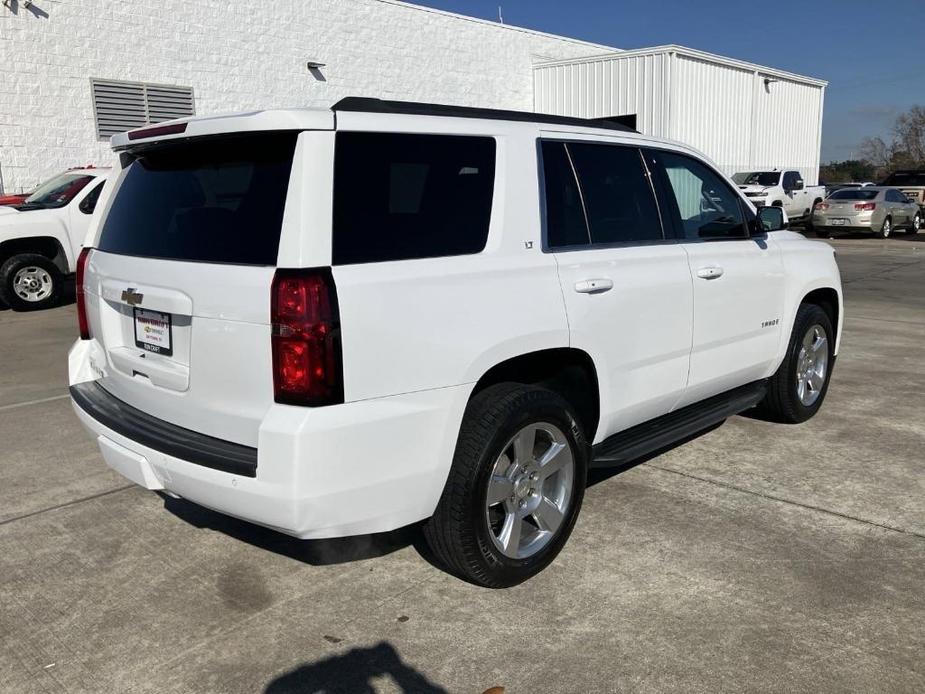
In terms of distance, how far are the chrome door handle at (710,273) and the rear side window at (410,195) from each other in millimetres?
1547

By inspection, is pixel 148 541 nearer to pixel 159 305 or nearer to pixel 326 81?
pixel 159 305

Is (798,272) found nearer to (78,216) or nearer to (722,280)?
(722,280)

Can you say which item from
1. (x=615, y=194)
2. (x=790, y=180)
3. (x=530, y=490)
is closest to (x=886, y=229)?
(x=790, y=180)

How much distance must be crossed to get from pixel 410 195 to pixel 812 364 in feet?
12.6

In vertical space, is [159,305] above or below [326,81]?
below

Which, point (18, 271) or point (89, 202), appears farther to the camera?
point (89, 202)

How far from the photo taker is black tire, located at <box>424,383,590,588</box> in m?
3.19

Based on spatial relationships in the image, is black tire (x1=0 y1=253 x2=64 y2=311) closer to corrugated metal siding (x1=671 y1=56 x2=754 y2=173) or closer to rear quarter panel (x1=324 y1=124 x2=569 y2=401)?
rear quarter panel (x1=324 y1=124 x2=569 y2=401)

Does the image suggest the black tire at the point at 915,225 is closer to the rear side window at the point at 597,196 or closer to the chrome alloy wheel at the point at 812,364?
the chrome alloy wheel at the point at 812,364

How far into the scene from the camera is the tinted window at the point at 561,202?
365 centimetres

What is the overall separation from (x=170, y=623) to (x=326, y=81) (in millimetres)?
17659

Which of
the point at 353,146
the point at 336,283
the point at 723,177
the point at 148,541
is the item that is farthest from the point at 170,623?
the point at 723,177

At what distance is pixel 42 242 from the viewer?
467 inches

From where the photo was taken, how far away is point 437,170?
3.26 m
